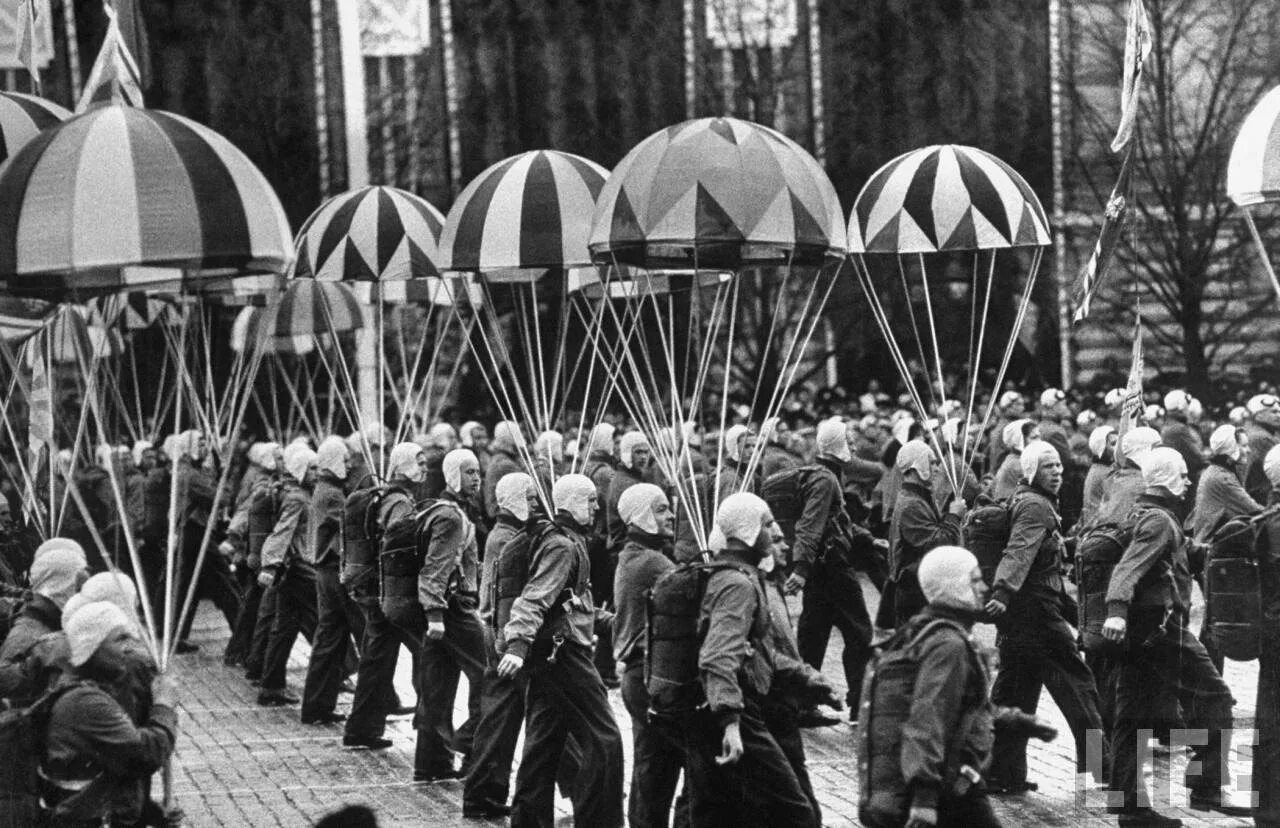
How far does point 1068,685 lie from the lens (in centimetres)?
1134

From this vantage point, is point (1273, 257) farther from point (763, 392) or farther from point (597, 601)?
point (597, 601)

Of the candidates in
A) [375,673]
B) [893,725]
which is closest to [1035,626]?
[893,725]

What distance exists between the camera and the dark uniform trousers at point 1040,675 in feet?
37.0

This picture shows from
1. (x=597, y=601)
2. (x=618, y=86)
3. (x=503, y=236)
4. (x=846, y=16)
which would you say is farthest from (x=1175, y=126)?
(x=503, y=236)

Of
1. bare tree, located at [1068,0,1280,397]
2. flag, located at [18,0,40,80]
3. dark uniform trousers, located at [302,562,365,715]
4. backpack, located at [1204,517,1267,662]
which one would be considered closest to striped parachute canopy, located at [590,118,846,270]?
backpack, located at [1204,517,1267,662]

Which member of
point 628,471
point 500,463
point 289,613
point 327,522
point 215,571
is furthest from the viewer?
point 215,571

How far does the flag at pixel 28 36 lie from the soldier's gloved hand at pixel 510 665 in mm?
6842

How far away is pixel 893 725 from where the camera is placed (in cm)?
→ 743

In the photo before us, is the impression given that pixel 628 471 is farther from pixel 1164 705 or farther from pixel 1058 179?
pixel 1058 179

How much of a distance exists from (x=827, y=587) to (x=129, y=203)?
21.0 feet

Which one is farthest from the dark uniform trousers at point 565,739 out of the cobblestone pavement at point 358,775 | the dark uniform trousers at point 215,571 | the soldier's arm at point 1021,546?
the dark uniform trousers at point 215,571

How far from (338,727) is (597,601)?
3.71m

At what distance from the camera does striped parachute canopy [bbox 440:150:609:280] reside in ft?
46.0

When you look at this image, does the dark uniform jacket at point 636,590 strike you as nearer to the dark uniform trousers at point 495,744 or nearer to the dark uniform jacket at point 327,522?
the dark uniform trousers at point 495,744
